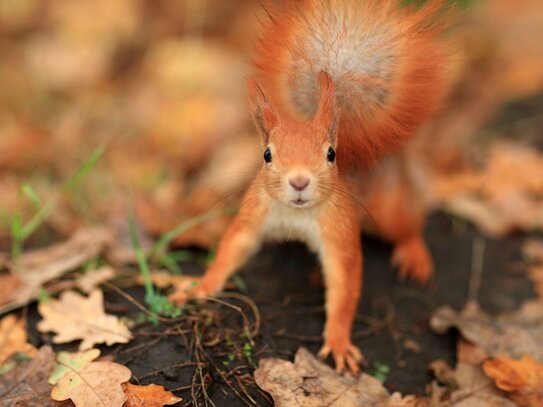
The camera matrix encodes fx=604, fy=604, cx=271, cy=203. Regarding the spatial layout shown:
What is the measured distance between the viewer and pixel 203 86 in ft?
16.6

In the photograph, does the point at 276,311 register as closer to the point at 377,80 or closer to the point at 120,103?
the point at 377,80

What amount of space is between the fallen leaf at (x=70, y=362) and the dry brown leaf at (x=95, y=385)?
2cm

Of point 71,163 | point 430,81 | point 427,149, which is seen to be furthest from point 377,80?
point 71,163

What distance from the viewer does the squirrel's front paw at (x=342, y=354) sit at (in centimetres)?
223

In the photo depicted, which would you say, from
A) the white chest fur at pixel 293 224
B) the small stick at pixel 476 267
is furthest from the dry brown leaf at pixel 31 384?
the small stick at pixel 476 267

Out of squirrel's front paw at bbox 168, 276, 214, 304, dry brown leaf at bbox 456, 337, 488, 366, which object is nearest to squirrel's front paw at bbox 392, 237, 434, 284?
dry brown leaf at bbox 456, 337, 488, 366

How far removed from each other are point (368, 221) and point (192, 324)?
103cm

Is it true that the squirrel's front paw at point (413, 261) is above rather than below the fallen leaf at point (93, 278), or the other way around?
above

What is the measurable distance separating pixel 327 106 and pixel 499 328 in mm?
1266

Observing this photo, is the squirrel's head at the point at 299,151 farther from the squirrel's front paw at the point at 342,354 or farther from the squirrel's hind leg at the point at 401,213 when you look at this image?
the squirrel's hind leg at the point at 401,213

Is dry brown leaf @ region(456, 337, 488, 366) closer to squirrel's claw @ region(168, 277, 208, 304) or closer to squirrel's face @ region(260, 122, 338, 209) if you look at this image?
→ squirrel's face @ region(260, 122, 338, 209)

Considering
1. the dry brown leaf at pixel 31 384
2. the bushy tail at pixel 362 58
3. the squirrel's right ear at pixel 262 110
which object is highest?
the bushy tail at pixel 362 58

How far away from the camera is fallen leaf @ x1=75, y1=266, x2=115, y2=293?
96.0 inches

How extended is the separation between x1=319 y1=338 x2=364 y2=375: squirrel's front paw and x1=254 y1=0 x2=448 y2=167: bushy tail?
700 millimetres
